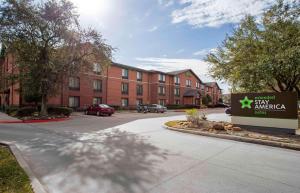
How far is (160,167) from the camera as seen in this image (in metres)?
5.74

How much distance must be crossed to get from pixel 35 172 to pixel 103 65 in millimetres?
17519

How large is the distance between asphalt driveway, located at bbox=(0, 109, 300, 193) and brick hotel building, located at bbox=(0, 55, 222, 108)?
16.2 meters

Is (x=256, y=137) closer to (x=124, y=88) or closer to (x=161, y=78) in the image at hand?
(x=124, y=88)

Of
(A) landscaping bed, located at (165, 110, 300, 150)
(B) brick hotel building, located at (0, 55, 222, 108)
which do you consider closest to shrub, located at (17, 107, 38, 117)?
(B) brick hotel building, located at (0, 55, 222, 108)

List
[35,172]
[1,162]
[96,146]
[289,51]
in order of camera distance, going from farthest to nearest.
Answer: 1. [289,51]
2. [96,146]
3. [1,162]
4. [35,172]

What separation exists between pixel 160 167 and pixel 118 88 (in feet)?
105

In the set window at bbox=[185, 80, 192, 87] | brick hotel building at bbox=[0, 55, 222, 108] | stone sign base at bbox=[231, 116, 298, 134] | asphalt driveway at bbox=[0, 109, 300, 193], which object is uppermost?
window at bbox=[185, 80, 192, 87]

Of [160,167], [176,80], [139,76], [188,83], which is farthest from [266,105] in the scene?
[188,83]

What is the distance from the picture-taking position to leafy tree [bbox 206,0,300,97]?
12641 mm

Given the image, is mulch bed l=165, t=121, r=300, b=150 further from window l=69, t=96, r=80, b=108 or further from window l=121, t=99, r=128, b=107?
window l=121, t=99, r=128, b=107

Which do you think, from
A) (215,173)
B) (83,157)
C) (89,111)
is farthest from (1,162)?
(89,111)

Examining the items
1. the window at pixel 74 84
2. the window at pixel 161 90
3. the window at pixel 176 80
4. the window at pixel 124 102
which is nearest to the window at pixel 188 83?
the window at pixel 176 80

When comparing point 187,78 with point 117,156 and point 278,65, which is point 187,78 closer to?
point 278,65

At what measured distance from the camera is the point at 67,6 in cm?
1959
